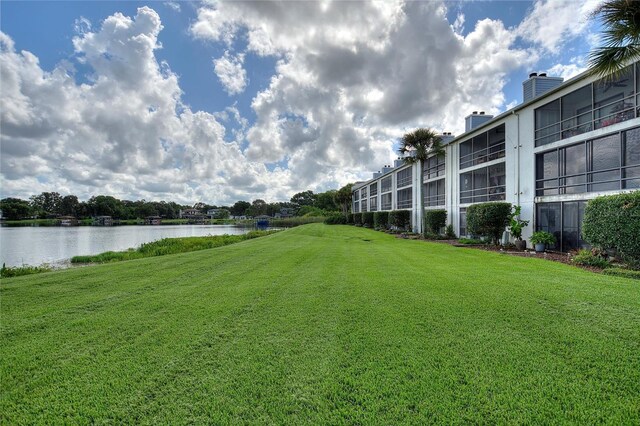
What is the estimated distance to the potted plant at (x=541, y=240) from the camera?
12.5m

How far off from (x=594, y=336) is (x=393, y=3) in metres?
17.3

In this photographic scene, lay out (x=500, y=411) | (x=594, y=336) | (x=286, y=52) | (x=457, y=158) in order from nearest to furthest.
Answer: (x=500, y=411)
(x=594, y=336)
(x=286, y=52)
(x=457, y=158)

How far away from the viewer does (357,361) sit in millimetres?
3029

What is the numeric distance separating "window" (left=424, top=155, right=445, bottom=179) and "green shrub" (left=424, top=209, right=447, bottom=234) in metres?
3.88

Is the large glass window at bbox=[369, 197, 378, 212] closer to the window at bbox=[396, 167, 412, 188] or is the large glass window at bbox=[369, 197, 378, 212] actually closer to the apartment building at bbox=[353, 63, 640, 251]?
the window at bbox=[396, 167, 412, 188]

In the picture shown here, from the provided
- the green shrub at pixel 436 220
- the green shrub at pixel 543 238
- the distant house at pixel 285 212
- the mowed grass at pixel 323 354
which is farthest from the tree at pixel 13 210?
the green shrub at pixel 543 238

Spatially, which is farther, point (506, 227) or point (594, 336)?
point (506, 227)

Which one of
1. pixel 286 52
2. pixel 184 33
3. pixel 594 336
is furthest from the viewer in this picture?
pixel 286 52

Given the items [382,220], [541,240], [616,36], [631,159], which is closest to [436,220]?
[541,240]

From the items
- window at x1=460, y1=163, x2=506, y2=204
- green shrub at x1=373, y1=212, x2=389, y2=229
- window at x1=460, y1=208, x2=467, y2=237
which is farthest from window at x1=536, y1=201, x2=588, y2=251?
green shrub at x1=373, y1=212, x2=389, y2=229

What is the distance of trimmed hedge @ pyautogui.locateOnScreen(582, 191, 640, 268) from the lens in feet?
26.7

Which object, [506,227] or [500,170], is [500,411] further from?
[500,170]

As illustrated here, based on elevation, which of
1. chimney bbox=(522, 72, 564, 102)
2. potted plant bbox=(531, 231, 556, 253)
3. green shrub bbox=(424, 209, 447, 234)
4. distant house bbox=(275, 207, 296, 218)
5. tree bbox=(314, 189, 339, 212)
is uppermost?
chimney bbox=(522, 72, 564, 102)

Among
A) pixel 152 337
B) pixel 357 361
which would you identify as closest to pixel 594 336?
pixel 357 361
